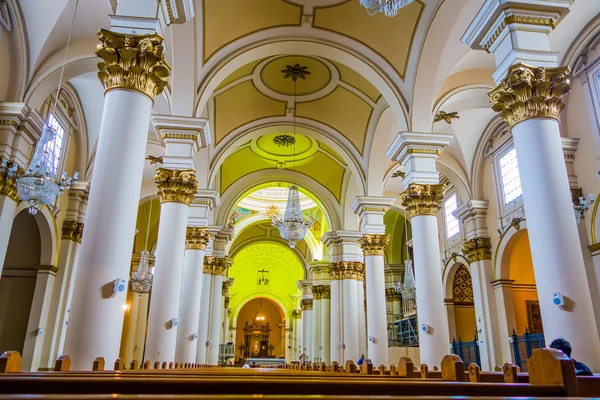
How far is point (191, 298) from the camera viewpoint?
9508 mm

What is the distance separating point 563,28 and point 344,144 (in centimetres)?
515

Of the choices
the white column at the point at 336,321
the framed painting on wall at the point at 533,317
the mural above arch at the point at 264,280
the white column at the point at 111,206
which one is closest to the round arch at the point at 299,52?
the white column at the point at 111,206

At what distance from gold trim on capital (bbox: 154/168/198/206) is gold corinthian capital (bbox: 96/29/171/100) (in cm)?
291

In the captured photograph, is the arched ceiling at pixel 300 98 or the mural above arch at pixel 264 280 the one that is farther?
the mural above arch at pixel 264 280

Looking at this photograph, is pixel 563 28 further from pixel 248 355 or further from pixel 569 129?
pixel 248 355

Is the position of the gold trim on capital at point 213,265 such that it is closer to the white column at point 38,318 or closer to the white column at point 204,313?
the white column at point 204,313

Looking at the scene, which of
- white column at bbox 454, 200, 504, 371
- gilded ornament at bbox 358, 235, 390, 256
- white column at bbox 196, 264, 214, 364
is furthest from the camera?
white column at bbox 196, 264, 214, 364

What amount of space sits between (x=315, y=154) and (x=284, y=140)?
43.1 inches

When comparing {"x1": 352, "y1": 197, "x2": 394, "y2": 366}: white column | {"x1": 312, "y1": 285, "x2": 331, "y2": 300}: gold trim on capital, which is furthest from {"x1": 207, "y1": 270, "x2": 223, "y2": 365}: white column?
{"x1": 352, "y1": 197, "x2": 394, "y2": 366}: white column

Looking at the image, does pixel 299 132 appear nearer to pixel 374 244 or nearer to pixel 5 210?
pixel 374 244

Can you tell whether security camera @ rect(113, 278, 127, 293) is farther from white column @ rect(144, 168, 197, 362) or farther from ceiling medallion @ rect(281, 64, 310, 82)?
ceiling medallion @ rect(281, 64, 310, 82)

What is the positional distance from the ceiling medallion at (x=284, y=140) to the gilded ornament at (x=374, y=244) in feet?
13.5

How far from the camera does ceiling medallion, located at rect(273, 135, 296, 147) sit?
522 inches

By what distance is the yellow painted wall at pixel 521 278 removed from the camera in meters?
11.6
